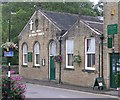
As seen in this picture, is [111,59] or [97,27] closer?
[111,59]

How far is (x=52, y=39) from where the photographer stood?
84.0 ft

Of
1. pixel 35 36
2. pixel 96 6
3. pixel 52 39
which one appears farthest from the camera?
pixel 96 6

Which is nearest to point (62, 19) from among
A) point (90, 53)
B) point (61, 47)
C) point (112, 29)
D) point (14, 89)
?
point (61, 47)

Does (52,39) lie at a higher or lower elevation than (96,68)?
higher

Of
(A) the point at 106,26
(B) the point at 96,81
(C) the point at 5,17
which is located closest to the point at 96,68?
(B) the point at 96,81

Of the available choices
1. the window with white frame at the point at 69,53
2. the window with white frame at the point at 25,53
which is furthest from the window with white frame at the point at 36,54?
the window with white frame at the point at 69,53

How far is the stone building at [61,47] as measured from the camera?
69.6 feet

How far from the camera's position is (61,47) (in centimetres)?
2427

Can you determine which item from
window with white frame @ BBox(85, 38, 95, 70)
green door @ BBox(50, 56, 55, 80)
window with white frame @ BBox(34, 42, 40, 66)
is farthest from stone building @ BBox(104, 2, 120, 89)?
window with white frame @ BBox(34, 42, 40, 66)

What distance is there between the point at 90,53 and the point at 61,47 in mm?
3603

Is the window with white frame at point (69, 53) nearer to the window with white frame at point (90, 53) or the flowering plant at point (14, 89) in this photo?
the window with white frame at point (90, 53)

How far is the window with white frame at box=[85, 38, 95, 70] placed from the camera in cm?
2114

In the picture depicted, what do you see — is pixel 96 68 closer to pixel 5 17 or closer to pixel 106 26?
pixel 106 26

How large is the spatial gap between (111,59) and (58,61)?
18.6ft
